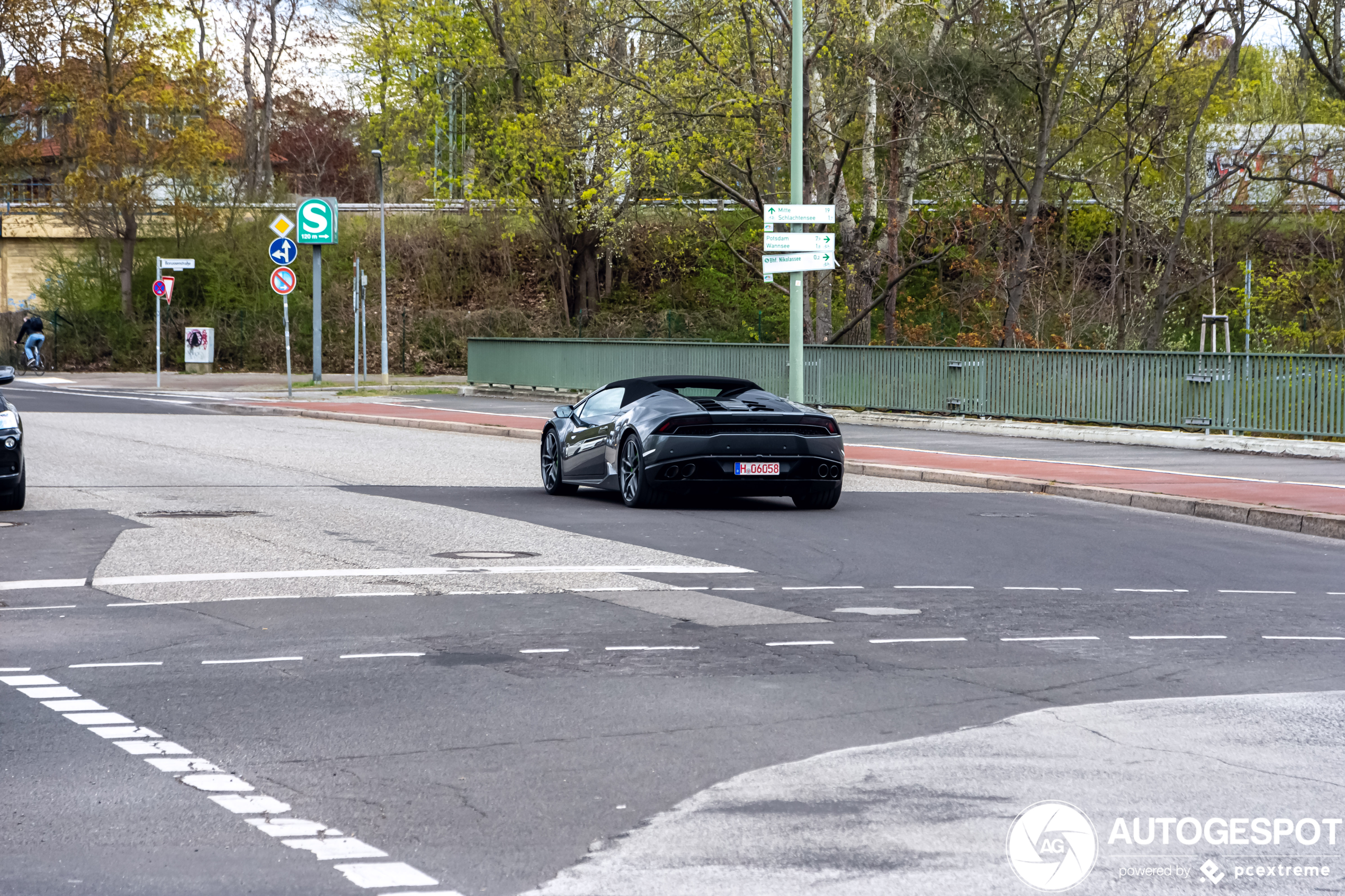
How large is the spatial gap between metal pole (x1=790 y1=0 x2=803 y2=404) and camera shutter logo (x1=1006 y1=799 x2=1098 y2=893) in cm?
1746

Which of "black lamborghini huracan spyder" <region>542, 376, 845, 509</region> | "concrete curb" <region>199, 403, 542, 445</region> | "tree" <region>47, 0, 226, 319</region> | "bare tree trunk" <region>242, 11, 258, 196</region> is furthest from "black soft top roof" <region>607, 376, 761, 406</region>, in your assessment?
"bare tree trunk" <region>242, 11, 258, 196</region>

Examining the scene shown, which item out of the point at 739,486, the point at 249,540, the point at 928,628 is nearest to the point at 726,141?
the point at 739,486

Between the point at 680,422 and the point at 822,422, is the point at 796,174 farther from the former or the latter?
the point at 680,422

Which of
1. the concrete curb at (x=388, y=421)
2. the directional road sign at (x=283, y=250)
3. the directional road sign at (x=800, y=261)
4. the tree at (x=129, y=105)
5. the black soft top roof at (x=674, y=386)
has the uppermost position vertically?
the tree at (x=129, y=105)

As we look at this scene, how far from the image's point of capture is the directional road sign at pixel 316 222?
137 ft

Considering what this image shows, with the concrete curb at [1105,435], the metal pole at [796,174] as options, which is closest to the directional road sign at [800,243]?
the metal pole at [796,174]

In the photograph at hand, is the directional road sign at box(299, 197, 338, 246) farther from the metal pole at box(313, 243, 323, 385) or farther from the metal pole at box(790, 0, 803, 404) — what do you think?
the metal pole at box(790, 0, 803, 404)

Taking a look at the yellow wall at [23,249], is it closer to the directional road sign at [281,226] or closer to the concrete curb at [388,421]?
the directional road sign at [281,226]

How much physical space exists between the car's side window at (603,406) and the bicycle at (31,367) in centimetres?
3845

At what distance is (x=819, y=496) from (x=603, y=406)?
234 centimetres

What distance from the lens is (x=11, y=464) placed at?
14.0 meters

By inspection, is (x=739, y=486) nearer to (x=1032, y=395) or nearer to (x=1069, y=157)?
(x=1032, y=395)

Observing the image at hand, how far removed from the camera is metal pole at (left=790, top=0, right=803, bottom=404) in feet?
75.4

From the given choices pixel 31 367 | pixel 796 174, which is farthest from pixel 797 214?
pixel 31 367
